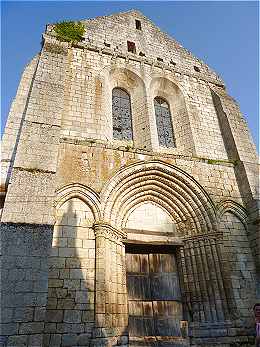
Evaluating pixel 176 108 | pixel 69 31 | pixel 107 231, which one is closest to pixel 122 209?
pixel 107 231

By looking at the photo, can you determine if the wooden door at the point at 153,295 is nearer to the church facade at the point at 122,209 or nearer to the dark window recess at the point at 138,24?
the church facade at the point at 122,209

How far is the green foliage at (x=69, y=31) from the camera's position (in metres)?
8.56

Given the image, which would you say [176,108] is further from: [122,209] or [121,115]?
[122,209]

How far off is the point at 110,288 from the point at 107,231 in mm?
1002

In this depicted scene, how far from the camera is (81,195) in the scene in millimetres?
5883

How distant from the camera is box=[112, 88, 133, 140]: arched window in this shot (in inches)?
309

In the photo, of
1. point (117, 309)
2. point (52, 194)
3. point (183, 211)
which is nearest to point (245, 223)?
point (183, 211)

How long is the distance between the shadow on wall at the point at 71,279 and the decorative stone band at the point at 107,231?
13 centimetres

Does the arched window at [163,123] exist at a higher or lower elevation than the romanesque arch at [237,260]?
higher

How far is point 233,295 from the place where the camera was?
5.90 m

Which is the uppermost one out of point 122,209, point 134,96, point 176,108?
point 134,96

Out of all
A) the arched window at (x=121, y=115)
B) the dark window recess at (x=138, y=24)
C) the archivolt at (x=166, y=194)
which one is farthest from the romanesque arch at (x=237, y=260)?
the dark window recess at (x=138, y=24)

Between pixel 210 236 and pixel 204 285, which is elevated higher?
pixel 210 236

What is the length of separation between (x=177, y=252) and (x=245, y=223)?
1.69 m
